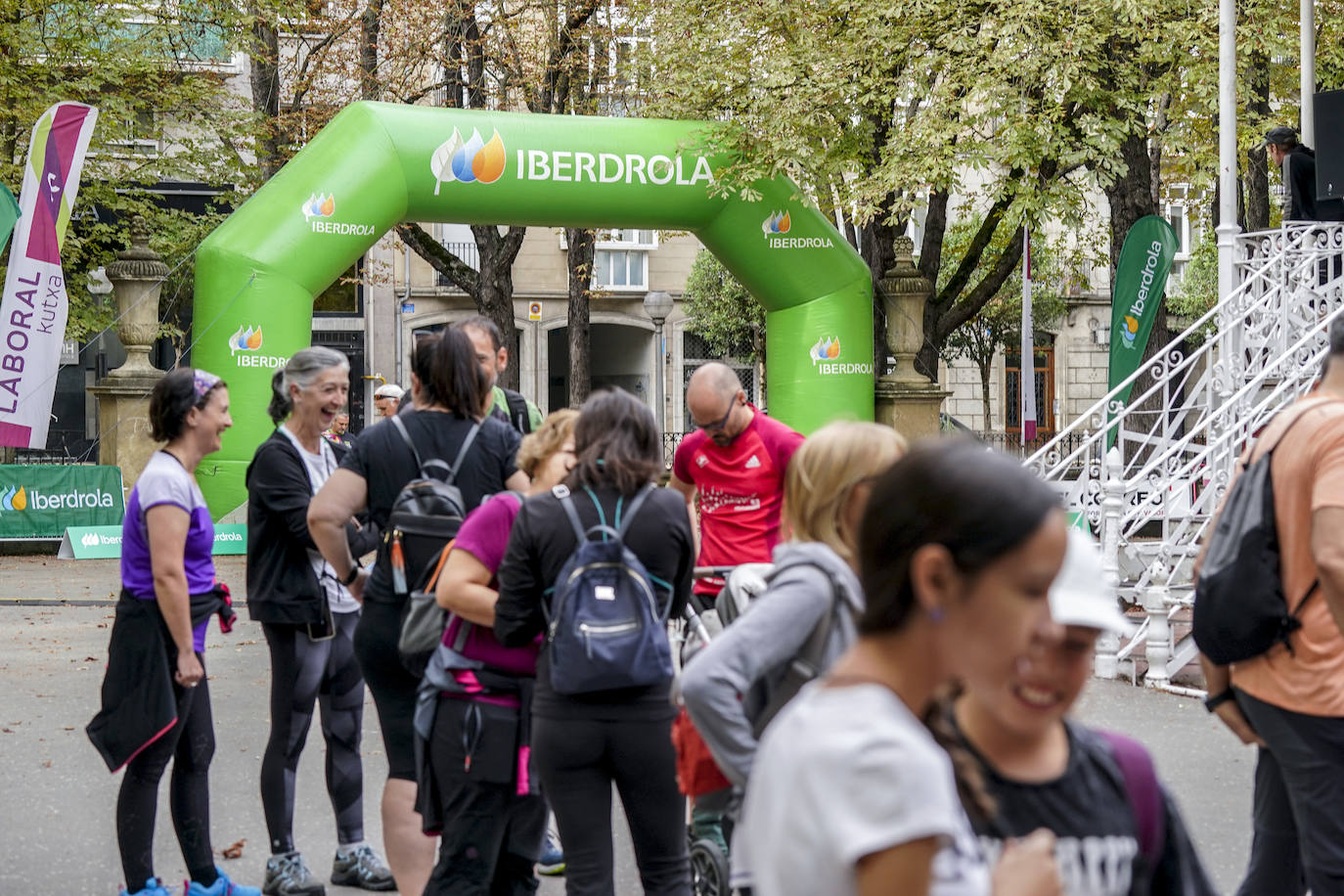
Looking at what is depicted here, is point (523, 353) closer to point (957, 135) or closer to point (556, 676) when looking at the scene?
point (957, 135)

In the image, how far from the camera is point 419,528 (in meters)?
4.33

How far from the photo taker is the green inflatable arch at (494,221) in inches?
539

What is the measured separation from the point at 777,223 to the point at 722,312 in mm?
20569

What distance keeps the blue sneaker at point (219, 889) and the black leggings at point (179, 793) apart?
0.03 metres

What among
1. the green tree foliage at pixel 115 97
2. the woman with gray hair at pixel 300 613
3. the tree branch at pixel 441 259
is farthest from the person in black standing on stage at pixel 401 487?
the tree branch at pixel 441 259

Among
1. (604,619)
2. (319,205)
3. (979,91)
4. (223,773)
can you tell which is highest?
(979,91)

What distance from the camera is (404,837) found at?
4527 millimetres

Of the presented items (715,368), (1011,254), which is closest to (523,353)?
(1011,254)

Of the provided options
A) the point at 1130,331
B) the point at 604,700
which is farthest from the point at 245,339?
the point at 604,700

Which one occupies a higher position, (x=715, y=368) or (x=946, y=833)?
(x=715, y=368)

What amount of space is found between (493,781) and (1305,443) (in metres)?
2.08

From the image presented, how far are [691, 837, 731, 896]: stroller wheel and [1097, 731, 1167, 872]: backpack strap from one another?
284cm

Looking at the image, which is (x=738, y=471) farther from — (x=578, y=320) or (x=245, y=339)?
(x=578, y=320)

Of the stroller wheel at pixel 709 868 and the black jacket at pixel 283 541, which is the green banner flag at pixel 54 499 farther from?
the stroller wheel at pixel 709 868
